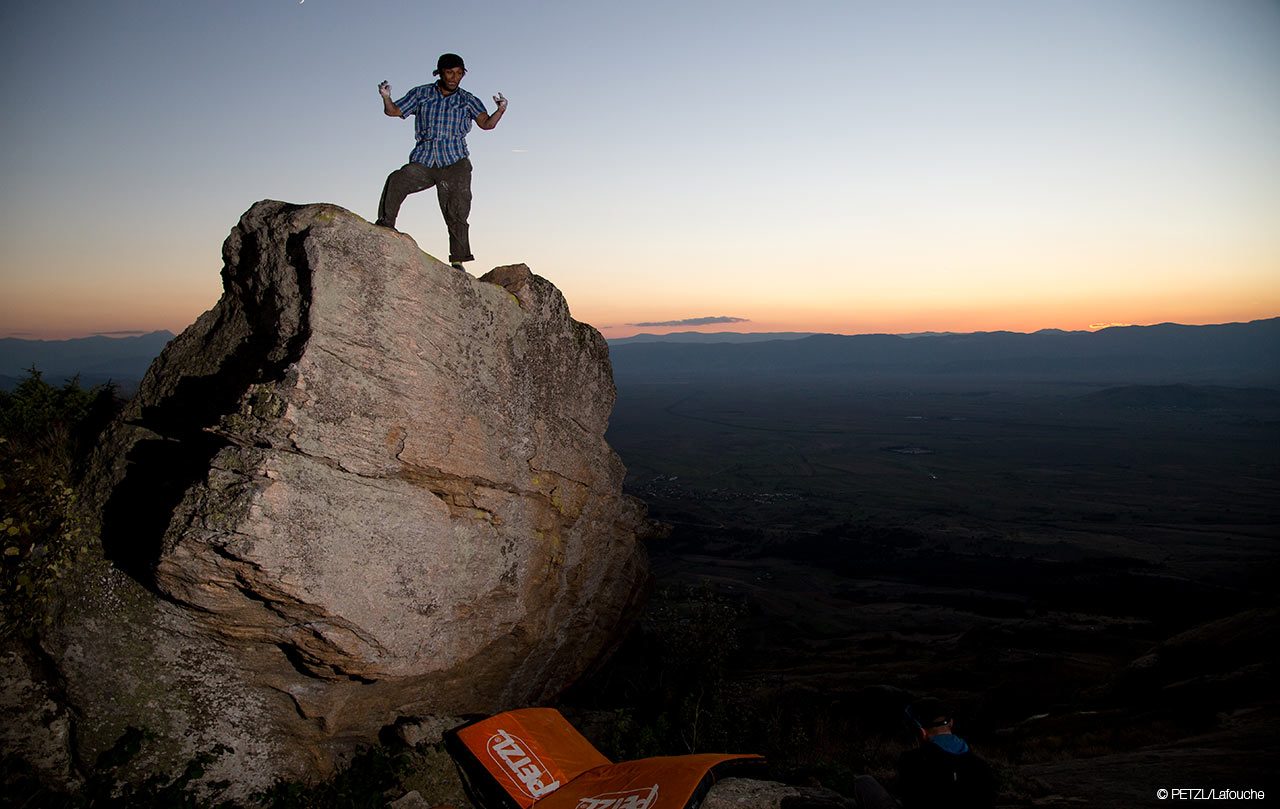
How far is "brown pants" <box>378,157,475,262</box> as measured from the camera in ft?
30.4

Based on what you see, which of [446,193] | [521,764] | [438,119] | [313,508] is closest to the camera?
[313,508]

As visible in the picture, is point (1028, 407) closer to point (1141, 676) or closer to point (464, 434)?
point (1141, 676)

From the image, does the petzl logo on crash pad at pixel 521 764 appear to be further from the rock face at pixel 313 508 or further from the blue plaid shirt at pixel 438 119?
the blue plaid shirt at pixel 438 119

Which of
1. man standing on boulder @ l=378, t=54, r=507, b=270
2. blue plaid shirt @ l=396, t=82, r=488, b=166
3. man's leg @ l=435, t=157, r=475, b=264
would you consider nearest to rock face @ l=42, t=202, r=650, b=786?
man's leg @ l=435, t=157, r=475, b=264

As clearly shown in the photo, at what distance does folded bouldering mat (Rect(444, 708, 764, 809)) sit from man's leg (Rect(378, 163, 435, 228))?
7.76 metres

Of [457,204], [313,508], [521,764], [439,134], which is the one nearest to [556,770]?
[521,764]

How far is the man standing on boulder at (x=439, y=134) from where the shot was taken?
30.0ft

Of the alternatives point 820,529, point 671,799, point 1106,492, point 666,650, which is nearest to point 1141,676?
point 666,650

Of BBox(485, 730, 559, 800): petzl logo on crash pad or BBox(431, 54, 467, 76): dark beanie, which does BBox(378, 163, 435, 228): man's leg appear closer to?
BBox(431, 54, 467, 76): dark beanie

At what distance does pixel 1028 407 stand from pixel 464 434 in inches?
8494

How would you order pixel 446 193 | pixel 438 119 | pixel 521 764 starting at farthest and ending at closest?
pixel 446 193 → pixel 438 119 → pixel 521 764

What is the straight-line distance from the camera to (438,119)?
30.3ft

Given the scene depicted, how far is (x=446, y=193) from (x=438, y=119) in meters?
1.08

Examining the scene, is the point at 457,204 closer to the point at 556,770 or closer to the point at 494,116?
the point at 494,116
